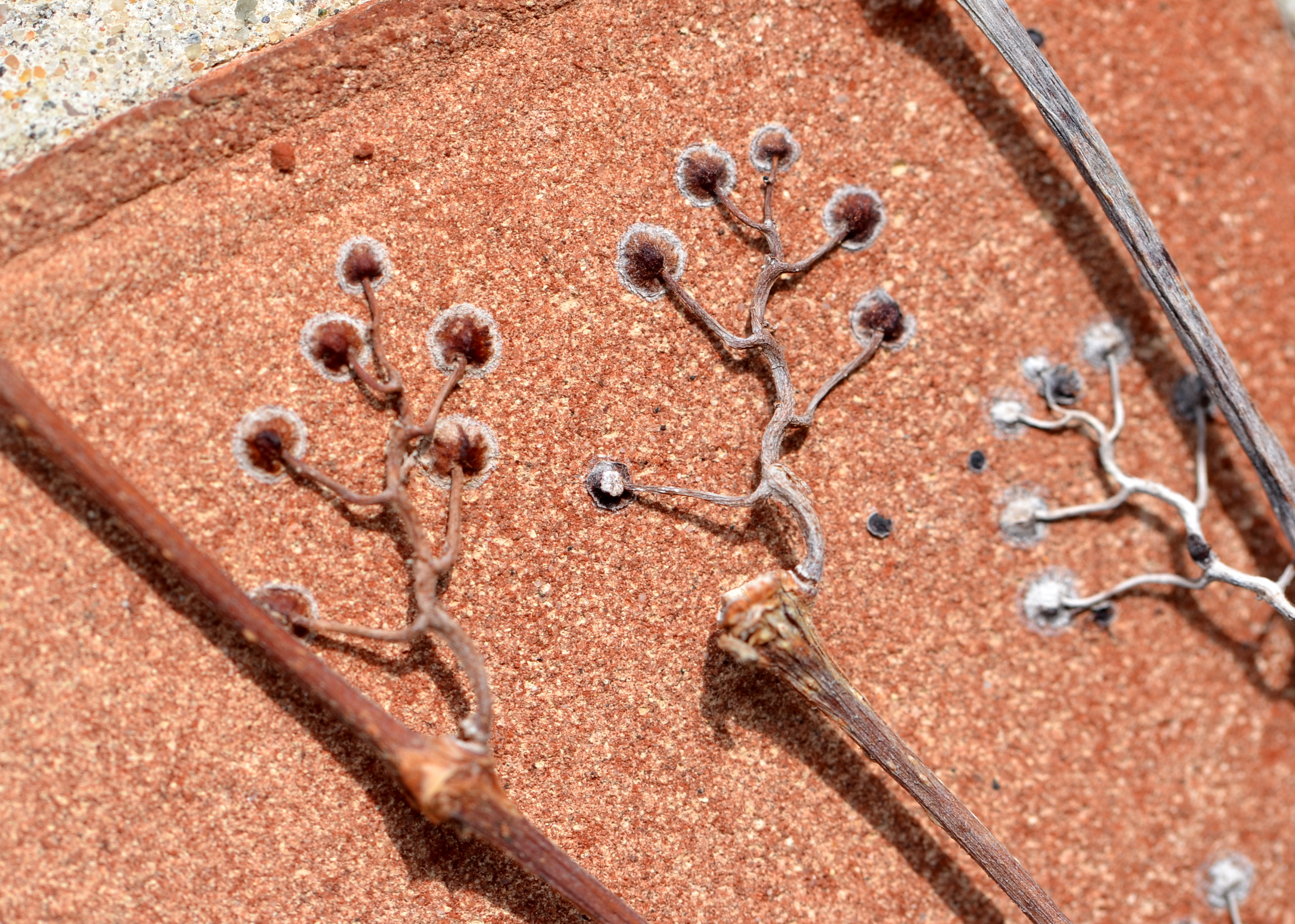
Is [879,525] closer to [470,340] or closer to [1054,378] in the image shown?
[1054,378]

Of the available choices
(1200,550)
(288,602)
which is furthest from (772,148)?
(288,602)

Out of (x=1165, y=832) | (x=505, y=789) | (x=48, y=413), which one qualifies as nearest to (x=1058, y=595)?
(x=1165, y=832)

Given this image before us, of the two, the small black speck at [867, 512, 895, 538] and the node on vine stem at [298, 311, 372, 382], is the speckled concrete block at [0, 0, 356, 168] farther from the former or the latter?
the small black speck at [867, 512, 895, 538]

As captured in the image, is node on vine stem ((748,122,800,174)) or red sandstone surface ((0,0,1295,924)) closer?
red sandstone surface ((0,0,1295,924))

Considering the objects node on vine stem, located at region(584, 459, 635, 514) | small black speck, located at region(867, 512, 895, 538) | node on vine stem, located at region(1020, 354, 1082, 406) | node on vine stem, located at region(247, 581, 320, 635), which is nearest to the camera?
node on vine stem, located at region(247, 581, 320, 635)

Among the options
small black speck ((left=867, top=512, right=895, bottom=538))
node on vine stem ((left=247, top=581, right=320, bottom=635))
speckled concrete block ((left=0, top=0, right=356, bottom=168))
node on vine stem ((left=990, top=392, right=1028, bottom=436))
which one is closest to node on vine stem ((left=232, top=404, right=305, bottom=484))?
node on vine stem ((left=247, top=581, right=320, bottom=635))

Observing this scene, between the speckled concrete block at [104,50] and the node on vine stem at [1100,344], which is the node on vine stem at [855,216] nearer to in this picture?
the node on vine stem at [1100,344]

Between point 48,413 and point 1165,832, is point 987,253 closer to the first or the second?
point 1165,832

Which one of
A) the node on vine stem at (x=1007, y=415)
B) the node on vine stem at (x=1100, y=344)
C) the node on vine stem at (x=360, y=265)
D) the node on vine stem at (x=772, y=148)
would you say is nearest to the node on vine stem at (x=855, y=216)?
the node on vine stem at (x=772, y=148)
